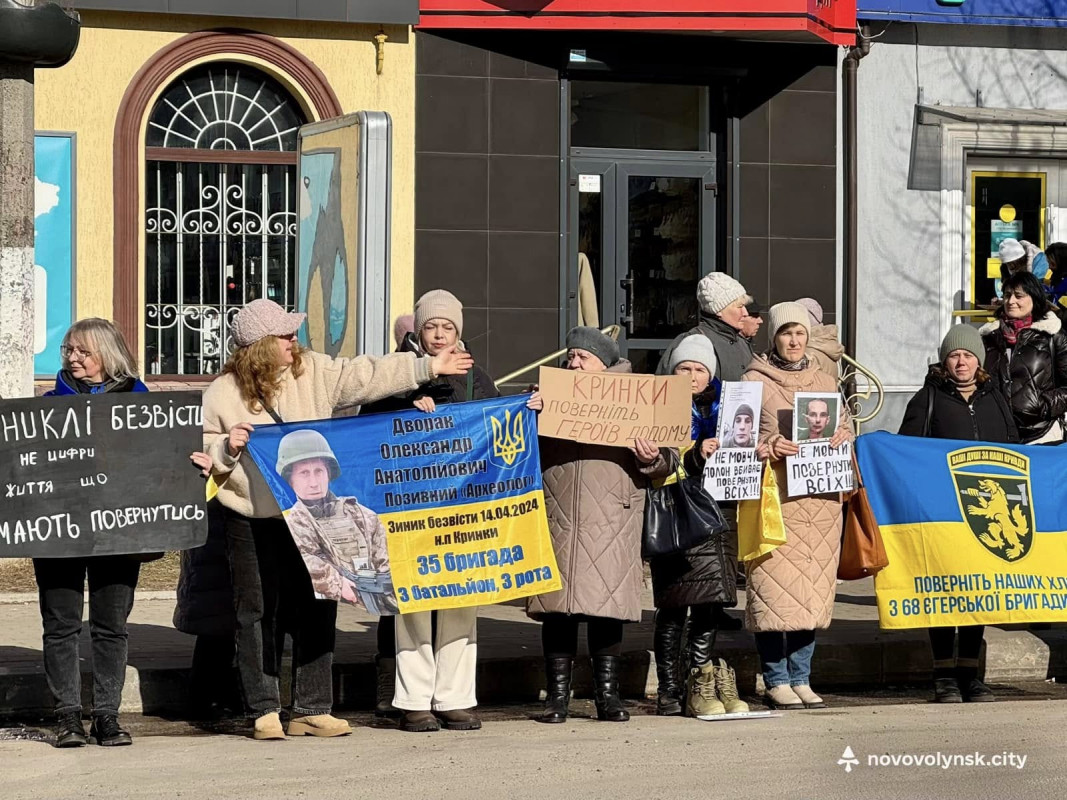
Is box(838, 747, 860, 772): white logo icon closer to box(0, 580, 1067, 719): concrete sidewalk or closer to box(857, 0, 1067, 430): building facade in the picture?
box(0, 580, 1067, 719): concrete sidewalk

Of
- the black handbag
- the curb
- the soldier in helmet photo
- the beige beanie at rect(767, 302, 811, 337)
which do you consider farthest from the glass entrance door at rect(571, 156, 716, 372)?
the soldier in helmet photo

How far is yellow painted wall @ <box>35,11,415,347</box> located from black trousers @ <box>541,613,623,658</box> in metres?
8.01

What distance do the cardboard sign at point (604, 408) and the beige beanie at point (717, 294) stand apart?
4.33 ft

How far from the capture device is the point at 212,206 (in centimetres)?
1590

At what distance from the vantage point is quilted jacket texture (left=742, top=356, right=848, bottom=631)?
28.0 feet

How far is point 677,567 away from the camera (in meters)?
8.39

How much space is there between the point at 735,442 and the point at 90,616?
3011mm

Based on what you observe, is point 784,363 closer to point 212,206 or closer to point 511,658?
point 511,658

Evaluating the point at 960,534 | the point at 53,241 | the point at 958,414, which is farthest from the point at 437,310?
the point at 53,241

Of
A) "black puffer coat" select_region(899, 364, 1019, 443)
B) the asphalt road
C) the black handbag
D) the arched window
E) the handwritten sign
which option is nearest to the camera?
the asphalt road

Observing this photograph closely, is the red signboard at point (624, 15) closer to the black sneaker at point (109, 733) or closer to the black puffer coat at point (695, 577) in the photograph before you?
the black puffer coat at point (695, 577)

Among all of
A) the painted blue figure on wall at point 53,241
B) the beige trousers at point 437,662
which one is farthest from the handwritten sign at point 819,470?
the painted blue figure on wall at point 53,241

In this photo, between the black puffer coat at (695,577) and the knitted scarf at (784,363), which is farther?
the knitted scarf at (784,363)

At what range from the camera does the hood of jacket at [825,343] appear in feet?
34.0
